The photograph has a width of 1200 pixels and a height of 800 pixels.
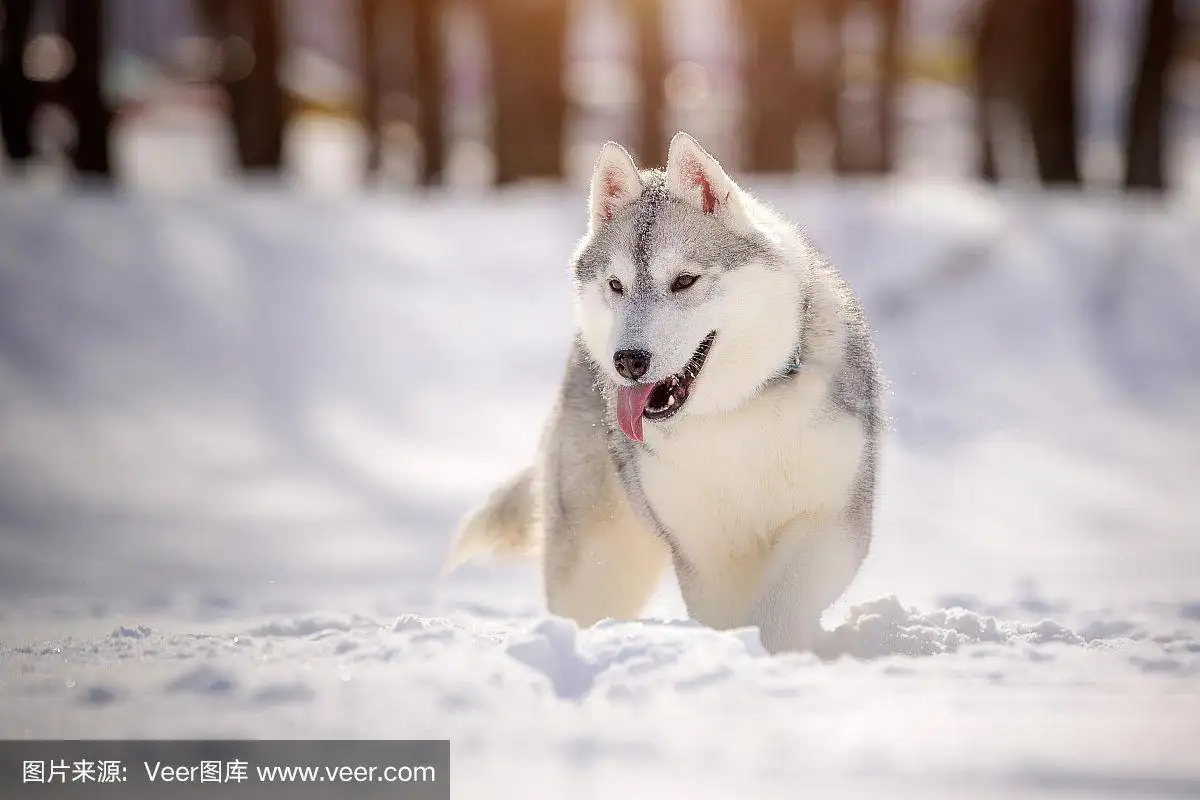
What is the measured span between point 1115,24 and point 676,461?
24.9 meters

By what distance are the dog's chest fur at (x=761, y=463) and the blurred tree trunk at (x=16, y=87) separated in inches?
437

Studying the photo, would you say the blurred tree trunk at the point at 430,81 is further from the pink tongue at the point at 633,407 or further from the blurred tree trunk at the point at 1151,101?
the pink tongue at the point at 633,407

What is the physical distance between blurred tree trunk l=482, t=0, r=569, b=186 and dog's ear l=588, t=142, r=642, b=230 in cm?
1045

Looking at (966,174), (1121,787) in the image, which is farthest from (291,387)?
(966,174)

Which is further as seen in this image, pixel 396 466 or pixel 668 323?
pixel 396 466

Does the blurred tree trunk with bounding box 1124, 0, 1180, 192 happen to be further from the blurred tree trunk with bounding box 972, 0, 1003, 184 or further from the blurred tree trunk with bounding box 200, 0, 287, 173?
the blurred tree trunk with bounding box 200, 0, 287, 173

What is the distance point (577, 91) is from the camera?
57.7ft

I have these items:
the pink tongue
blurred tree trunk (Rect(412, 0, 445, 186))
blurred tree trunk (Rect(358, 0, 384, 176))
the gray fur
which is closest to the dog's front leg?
the pink tongue

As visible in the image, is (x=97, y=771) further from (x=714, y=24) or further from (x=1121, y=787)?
(x=714, y=24)

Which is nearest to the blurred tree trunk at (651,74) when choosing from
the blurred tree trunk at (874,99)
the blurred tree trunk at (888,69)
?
the blurred tree trunk at (874,99)

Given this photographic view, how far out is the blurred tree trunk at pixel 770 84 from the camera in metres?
15.9

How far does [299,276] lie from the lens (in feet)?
42.2

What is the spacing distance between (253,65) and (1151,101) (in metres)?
8.89

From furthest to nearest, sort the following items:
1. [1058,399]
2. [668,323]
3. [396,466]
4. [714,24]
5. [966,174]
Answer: [966,174]
[714,24]
[1058,399]
[396,466]
[668,323]
